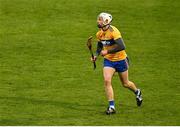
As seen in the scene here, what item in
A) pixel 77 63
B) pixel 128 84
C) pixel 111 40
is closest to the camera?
pixel 111 40

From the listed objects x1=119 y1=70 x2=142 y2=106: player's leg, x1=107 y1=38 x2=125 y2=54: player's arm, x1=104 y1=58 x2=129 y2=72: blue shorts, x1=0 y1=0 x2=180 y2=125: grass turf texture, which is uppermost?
x1=107 y1=38 x2=125 y2=54: player's arm

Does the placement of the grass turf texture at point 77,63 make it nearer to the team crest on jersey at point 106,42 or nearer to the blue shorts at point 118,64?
the blue shorts at point 118,64

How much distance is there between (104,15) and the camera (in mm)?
16219

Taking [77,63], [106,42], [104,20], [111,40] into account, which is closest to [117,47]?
[111,40]

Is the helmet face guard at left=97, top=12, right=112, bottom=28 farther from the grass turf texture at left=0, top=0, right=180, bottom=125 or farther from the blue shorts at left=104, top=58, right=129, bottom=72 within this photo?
the grass turf texture at left=0, top=0, right=180, bottom=125

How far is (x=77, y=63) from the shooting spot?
21.8 m

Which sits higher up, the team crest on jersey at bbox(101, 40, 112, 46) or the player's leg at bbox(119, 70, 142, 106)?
the team crest on jersey at bbox(101, 40, 112, 46)

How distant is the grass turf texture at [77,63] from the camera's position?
16406 millimetres

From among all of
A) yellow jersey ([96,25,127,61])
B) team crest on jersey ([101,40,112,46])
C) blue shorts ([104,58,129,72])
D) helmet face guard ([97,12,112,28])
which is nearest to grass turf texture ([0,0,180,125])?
blue shorts ([104,58,129,72])

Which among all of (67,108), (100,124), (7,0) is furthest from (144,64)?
(7,0)

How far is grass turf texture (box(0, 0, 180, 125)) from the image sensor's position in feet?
53.8

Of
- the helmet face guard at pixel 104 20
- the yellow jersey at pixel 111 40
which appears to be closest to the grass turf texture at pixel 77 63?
the yellow jersey at pixel 111 40

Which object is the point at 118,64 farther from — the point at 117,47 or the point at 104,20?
the point at 104,20

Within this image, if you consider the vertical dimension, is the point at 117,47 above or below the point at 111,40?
below
